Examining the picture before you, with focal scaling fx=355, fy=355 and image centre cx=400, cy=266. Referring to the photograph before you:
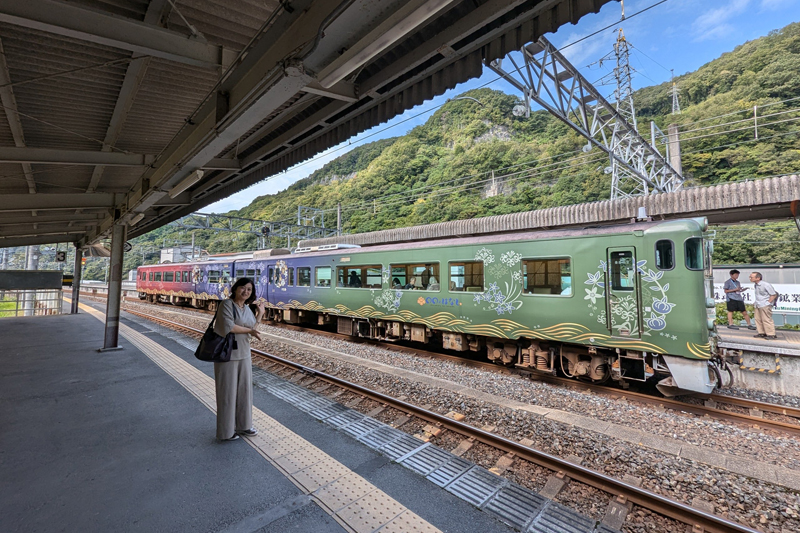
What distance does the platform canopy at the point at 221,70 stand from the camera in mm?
2453

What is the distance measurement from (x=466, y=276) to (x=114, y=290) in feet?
26.3

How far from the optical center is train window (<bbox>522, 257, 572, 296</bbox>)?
6.35 metres

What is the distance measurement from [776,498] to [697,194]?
6339 millimetres

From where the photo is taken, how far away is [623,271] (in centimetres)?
583

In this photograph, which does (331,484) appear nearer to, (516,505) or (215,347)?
(516,505)

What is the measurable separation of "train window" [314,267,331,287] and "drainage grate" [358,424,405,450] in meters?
7.33

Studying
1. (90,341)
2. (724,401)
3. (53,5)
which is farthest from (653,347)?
(90,341)

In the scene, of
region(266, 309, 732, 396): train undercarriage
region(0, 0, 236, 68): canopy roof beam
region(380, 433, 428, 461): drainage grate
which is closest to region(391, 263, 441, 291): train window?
region(266, 309, 732, 396): train undercarriage

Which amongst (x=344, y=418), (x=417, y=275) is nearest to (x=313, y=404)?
(x=344, y=418)

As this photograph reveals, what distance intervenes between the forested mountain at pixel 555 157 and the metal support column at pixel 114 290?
37.1ft

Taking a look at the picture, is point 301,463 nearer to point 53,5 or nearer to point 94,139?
point 53,5

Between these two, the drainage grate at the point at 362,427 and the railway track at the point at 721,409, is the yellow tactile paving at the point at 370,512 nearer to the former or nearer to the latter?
the drainage grate at the point at 362,427

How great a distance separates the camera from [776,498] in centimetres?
313

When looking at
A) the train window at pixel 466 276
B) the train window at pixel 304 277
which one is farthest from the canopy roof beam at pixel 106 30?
the train window at pixel 304 277
